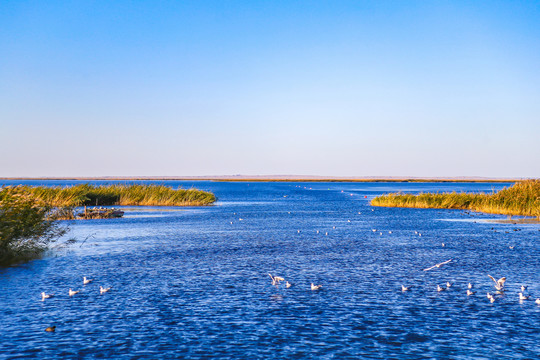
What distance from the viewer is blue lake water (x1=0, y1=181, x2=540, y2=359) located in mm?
13719

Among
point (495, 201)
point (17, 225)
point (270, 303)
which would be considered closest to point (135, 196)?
point (495, 201)

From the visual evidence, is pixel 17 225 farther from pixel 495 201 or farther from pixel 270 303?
pixel 495 201

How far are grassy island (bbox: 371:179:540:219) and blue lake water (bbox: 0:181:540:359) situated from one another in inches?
1151

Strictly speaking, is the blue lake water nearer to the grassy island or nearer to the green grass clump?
the green grass clump

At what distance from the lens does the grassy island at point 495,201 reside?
2474 inches

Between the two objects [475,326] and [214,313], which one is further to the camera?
[214,313]

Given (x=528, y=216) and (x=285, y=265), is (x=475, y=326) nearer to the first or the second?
(x=285, y=265)

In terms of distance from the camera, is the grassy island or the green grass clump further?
the grassy island

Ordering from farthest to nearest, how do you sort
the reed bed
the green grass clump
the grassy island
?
1. the reed bed
2. the grassy island
3. the green grass clump

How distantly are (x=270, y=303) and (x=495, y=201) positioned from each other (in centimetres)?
5732

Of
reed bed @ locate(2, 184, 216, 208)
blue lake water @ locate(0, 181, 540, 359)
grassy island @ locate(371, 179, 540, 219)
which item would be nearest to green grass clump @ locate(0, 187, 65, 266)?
blue lake water @ locate(0, 181, 540, 359)

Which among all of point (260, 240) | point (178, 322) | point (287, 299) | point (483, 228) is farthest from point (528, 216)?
point (178, 322)

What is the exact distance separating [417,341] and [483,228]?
37905mm

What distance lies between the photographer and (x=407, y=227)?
50750 millimetres
